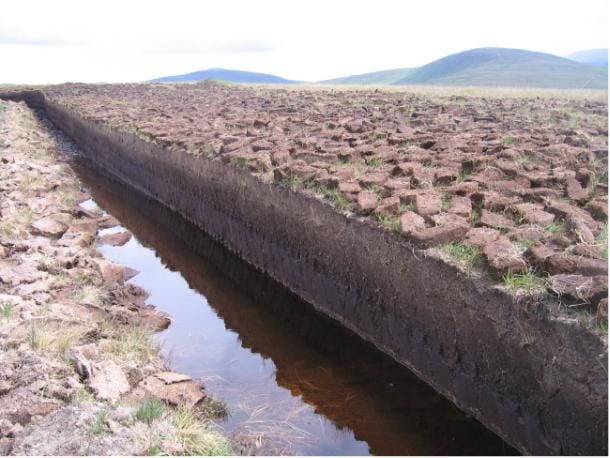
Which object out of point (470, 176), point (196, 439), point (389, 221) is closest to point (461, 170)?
point (470, 176)

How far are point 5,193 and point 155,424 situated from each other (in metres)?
5.60

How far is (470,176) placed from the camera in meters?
5.28

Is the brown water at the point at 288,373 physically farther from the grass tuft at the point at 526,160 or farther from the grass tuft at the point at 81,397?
the grass tuft at the point at 526,160

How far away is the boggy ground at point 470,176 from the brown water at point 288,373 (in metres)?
1.08

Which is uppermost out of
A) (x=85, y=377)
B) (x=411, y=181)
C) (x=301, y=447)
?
(x=411, y=181)

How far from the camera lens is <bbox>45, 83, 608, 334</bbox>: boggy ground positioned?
344 centimetres

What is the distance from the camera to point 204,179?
Answer: 309 inches

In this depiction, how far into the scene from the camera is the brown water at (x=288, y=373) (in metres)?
3.82

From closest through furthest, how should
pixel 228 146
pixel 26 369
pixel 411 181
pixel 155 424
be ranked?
pixel 155 424 < pixel 26 369 < pixel 411 181 < pixel 228 146

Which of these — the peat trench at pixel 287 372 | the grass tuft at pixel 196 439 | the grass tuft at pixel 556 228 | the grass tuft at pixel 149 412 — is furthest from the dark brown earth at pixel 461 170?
the grass tuft at pixel 149 412

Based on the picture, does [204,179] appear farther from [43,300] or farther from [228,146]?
[43,300]

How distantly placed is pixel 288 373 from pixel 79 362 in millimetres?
1791

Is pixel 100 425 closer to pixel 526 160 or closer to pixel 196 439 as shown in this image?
pixel 196 439

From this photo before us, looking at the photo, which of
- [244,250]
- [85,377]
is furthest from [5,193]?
[85,377]
